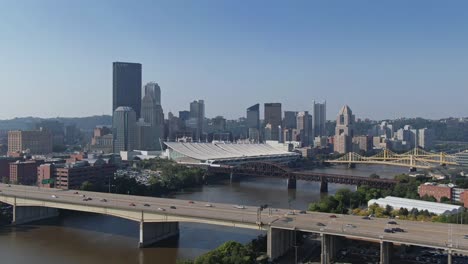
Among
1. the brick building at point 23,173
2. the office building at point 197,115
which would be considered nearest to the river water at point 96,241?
the brick building at point 23,173

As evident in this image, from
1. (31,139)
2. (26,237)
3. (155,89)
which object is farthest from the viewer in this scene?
(155,89)

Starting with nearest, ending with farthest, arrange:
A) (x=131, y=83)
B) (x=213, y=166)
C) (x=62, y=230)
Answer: (x=62, y=230)
(x=213, y=166)
(x=131, y=83)

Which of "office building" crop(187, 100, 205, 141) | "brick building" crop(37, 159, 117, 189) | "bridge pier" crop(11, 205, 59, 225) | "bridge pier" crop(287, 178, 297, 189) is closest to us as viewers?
"bridge pier" crop(11, 205, 59, 225)

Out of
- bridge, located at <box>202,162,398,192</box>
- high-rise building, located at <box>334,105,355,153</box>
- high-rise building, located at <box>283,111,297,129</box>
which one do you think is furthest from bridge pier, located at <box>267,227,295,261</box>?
high-rise building, located at <box>283,111,297,129</box>

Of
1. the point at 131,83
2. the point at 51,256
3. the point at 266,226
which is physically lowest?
the point at 51,256

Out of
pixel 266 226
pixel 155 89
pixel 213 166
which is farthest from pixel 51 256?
pixel 155 89

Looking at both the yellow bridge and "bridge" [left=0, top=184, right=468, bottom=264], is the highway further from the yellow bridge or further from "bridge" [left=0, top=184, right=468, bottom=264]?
the yellow bridge

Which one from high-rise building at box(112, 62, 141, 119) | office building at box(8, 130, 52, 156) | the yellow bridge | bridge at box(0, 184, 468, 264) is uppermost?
high-rise building at box(112, 62, 141, 119)

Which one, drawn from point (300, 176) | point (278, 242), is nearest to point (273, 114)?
point (300, 176)

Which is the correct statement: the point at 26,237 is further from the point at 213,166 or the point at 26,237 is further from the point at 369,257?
the point at 213,166
